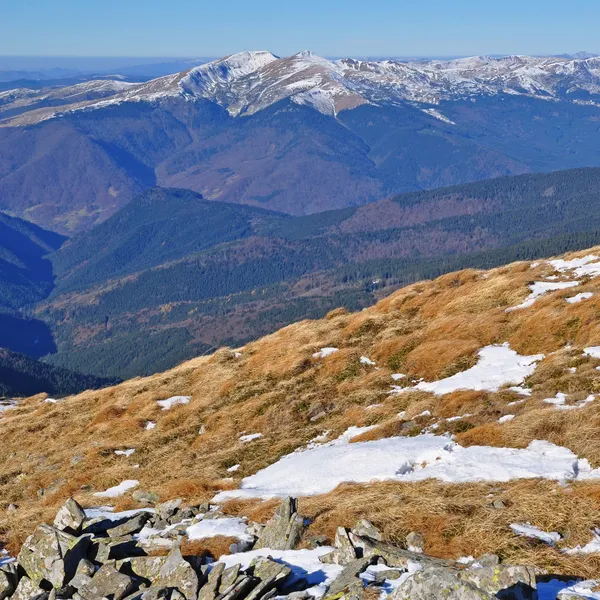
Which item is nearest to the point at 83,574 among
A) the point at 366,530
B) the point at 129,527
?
the point at 129,527

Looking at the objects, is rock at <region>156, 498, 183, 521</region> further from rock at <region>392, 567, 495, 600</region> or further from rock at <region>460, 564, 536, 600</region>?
rock at <region>460, 564, 536, 600</region>

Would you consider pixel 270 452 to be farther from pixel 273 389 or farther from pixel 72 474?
pixel 72 474

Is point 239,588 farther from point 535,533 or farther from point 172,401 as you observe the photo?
point 172,401

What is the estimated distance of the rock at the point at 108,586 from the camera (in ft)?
51.3

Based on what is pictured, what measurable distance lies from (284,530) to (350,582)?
407 centimetres

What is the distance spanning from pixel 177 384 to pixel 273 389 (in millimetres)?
11052

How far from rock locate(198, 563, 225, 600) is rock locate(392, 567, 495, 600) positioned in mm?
4390

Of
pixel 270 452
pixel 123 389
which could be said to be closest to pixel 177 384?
pixel 123 389

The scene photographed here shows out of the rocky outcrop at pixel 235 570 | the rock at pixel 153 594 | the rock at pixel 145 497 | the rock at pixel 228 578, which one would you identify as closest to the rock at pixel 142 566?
the rocky outcrop at pixel 235 570

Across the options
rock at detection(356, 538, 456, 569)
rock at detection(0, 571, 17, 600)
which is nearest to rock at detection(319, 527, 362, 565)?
rock at detection(356, 538, 456, 569)

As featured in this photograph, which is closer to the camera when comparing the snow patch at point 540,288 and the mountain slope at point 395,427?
the mountain slope at point 395,427

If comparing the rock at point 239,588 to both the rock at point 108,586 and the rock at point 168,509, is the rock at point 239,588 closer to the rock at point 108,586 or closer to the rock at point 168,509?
the rock at point 108,586

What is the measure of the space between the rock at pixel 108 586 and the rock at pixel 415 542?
700 centimetres

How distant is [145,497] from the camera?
25422 millimetres
